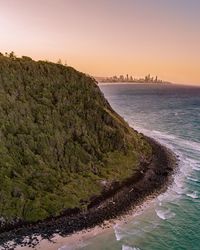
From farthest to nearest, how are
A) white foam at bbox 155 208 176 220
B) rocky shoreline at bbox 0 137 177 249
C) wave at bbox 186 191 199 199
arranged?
wave at bbox 186 191 199 199 < white foam at bbox 155 208 176 220 < rocky shoreline at bbox 0 137 177 249

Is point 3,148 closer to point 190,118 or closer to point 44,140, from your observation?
point 44,140

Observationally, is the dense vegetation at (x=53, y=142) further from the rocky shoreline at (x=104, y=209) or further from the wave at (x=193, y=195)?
the wave at (x=193, y=195)

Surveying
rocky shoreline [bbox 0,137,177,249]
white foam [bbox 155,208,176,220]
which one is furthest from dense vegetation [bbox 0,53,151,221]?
white foam [bbox 155,208,176,220]

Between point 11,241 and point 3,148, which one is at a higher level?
point 3,148

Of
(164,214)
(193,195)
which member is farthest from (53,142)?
(193,195)

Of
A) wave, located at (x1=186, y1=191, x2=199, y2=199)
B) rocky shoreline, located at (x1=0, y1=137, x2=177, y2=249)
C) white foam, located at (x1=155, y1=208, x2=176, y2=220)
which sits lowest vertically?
white foam, located at (x1=155, y1=208, x2=176, y2=220)

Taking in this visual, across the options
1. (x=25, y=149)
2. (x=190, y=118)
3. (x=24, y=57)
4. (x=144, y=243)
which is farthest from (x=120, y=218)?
(x=190, y=118)

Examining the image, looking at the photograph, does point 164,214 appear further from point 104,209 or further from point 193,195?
point 193,195

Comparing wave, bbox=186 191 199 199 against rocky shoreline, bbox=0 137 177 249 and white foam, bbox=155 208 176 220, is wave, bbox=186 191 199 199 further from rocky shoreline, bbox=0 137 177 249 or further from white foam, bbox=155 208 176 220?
white foam, bbox=155 208 176 220

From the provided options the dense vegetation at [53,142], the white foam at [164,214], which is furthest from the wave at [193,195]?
the dense vegetation at [53,142]
